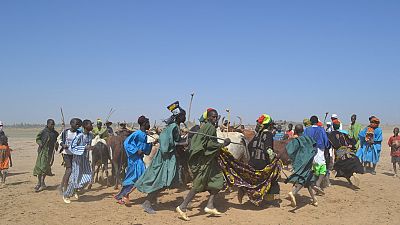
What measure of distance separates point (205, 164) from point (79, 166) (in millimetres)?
3261

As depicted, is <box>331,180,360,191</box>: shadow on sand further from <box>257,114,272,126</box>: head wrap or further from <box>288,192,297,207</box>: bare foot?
<box>257,114,272,126</box>: head wrap

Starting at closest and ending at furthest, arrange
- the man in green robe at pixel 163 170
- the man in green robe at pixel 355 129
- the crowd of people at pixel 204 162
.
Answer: the crowd of people at pixel 204 162, the man in green robe at pixel 163 170, the man in green robe at pixel 355 129

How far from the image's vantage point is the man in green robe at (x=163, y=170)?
7445 millimetres

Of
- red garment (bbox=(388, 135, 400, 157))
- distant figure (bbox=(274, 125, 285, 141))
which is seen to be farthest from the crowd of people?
distant figure (bbox=(274, 125, 285, 141))

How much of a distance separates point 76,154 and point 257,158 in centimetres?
414

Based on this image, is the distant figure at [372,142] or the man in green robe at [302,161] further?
the distant figure at [372,142]

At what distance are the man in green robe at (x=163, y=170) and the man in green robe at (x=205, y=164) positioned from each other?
423 millimetres

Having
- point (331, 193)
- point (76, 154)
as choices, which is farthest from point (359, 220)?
point (76, 154)

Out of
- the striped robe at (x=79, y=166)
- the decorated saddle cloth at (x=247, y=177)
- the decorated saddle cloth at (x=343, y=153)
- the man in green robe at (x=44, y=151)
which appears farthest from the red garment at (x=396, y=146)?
the man in green robe at (x=44, y=151)

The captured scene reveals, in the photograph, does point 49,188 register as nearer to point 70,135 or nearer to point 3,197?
point 3,197

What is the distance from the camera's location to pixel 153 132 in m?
11.0

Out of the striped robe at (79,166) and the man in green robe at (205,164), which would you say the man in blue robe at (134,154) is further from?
the man in green robe at (205,164)

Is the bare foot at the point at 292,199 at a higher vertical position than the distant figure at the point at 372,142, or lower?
lower

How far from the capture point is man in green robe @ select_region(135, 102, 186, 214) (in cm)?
745
